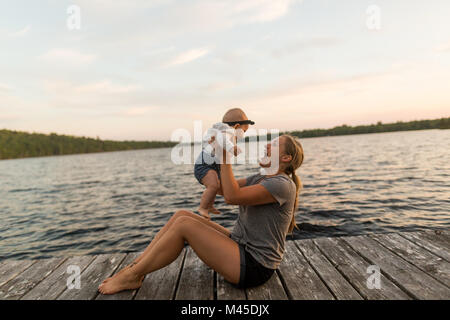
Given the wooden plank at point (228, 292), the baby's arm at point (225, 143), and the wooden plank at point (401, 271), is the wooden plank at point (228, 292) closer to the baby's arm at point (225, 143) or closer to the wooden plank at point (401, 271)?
the baby's arm at point (225, 143)

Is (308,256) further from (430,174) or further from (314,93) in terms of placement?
(314,93)

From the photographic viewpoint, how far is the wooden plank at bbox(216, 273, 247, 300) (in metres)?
2.53

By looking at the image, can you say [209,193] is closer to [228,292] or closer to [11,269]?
[228,292]

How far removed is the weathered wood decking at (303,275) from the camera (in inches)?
101

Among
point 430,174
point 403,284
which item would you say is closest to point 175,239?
point 403,284

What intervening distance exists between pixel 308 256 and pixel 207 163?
5.93 feet

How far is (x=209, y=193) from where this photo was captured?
3.45m

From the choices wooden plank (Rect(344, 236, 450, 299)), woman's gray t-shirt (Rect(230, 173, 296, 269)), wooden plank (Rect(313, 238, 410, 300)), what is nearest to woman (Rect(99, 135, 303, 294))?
woman's gray t-shirt (Rect(230, 173, 296, 269))

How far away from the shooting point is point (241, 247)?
2621mm

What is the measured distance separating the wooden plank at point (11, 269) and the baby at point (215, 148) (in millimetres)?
2425

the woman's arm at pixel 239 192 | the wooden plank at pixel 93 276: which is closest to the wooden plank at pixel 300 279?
the woman's arm at pixel 239 192

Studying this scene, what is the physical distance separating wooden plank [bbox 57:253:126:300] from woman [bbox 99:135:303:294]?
0.22 metres

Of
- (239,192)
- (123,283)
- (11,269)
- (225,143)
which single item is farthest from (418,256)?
(11,269)
